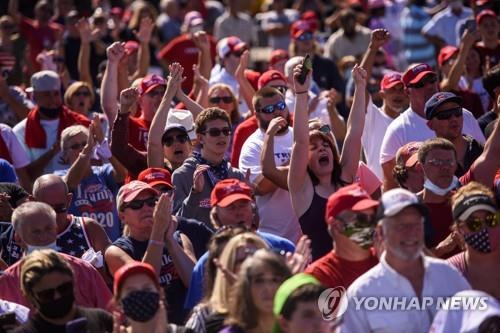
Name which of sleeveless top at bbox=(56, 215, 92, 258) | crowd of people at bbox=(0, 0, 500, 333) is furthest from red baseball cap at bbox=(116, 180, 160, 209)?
sleeveless top at bbox=(56, 215, 92, 258)

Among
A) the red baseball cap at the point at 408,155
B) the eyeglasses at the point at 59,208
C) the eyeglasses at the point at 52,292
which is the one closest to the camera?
the eyeglasses at the point at 52,292

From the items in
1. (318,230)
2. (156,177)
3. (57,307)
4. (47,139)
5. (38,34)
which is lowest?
(38,34)

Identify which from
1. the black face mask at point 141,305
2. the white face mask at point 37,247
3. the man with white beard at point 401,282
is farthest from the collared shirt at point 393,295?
the white face mask at point 37,247

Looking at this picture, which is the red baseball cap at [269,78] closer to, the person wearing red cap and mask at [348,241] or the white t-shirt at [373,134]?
the white t-shirt at [373,134]

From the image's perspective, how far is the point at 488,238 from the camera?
717 cm

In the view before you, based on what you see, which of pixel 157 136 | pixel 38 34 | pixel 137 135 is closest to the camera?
pixel 157 136

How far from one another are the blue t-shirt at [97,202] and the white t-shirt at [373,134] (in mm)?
2124

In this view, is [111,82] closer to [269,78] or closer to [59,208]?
[269,78]

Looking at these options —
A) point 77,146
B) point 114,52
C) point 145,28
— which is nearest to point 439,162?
point 77,146

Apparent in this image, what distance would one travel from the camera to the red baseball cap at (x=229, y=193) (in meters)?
8.02

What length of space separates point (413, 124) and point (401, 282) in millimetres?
3604

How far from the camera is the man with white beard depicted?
6562 mm

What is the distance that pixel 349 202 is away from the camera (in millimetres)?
7191

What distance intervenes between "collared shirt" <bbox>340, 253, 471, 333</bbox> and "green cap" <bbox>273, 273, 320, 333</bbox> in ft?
1.17
